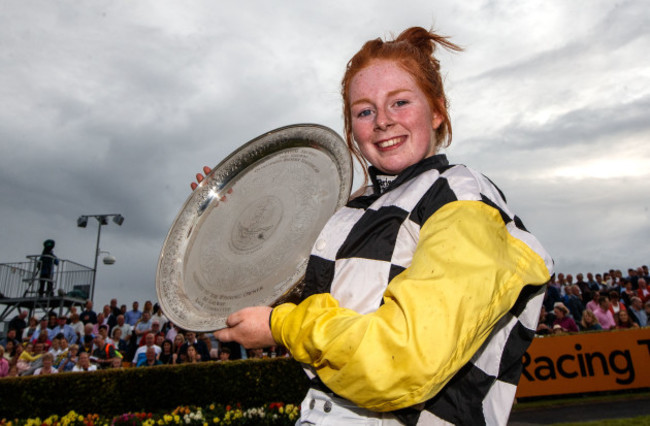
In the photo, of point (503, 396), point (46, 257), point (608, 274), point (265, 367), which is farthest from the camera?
point (46, 257)

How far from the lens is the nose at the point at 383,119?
1828 mm

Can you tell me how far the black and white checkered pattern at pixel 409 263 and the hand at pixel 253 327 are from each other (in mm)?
172

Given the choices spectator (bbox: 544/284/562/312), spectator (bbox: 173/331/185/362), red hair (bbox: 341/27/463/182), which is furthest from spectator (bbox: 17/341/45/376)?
red hair (bbox: 341/27/463/182)

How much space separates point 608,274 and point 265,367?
34.9 feet

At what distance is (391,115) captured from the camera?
1.84 metres

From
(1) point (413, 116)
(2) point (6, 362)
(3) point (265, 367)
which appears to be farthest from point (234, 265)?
(2) point (6, 362)

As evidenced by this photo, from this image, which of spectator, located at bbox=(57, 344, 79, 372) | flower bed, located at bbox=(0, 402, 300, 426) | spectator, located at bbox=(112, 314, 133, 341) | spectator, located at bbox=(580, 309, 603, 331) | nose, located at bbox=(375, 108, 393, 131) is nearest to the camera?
nose, located at bbox=(375, 108, 393, 131)

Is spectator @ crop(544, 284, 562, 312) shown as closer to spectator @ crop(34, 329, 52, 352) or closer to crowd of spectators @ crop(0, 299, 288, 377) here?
crowd of spectators @ crop(0, 299, 288, 377)

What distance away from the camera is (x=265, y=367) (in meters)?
9.73

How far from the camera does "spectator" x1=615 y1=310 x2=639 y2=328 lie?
1143 cm

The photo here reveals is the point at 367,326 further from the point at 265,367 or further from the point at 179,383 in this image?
the point at 179,383

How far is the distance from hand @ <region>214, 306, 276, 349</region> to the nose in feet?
2.46

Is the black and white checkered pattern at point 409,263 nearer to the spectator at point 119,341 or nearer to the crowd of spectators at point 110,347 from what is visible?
the crowd of spectators at point 110,347

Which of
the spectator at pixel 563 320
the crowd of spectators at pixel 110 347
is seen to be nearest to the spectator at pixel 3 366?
the crowd of spectators at pixel 110 347
